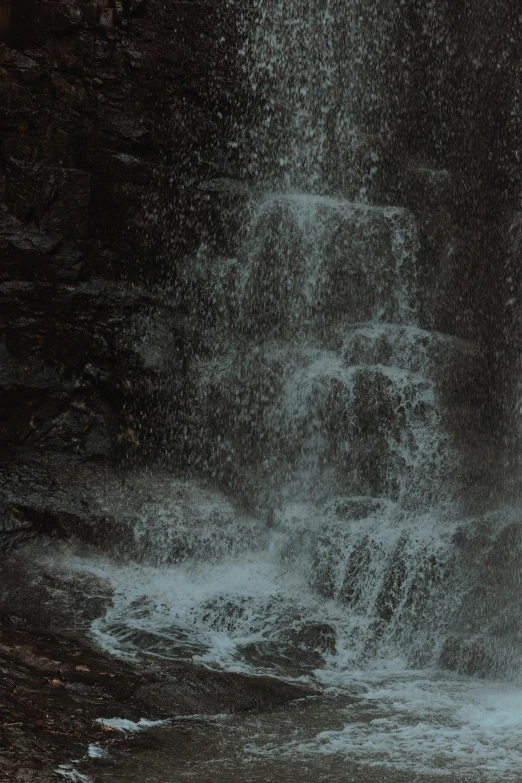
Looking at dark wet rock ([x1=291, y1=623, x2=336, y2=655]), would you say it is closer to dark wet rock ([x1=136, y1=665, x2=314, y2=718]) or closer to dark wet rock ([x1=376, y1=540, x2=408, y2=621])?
dark wet rock ([x1=376, y1=540, x2=408, y2=621])

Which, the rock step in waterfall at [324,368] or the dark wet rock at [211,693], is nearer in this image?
the dark wet rock at [211,693]

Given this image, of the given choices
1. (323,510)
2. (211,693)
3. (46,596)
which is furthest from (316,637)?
(46,596)

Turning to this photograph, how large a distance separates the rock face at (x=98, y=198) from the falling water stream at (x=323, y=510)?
708mm

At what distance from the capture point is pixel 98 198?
10594 millimetres

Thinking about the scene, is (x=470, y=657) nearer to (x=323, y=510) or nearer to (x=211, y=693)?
(x=323, y=510)

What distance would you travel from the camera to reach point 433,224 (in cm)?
1141

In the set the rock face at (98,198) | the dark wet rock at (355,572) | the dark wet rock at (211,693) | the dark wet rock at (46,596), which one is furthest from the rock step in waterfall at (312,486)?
the rock face at (98,198)

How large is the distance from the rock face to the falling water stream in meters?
0.71

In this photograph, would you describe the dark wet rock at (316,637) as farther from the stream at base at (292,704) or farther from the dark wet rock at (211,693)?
the dark wet rock at (211,693)

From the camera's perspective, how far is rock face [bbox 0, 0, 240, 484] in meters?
10.1

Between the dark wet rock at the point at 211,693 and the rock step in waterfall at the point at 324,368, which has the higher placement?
the rock step in waterfall at the point at 324,368

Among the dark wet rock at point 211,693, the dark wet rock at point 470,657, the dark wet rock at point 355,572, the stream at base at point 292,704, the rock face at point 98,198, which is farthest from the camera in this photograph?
the rock face at point 98,198

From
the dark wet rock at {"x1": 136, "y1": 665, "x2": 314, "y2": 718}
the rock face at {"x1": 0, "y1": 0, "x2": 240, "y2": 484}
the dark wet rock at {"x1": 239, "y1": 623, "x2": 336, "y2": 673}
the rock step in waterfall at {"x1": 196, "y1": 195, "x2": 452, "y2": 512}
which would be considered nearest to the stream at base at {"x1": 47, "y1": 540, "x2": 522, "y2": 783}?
the dark wet rock at {"x1": 239, "y1": 623, "x2": 336, "y2": 673}

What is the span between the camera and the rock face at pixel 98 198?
10.1 metres
